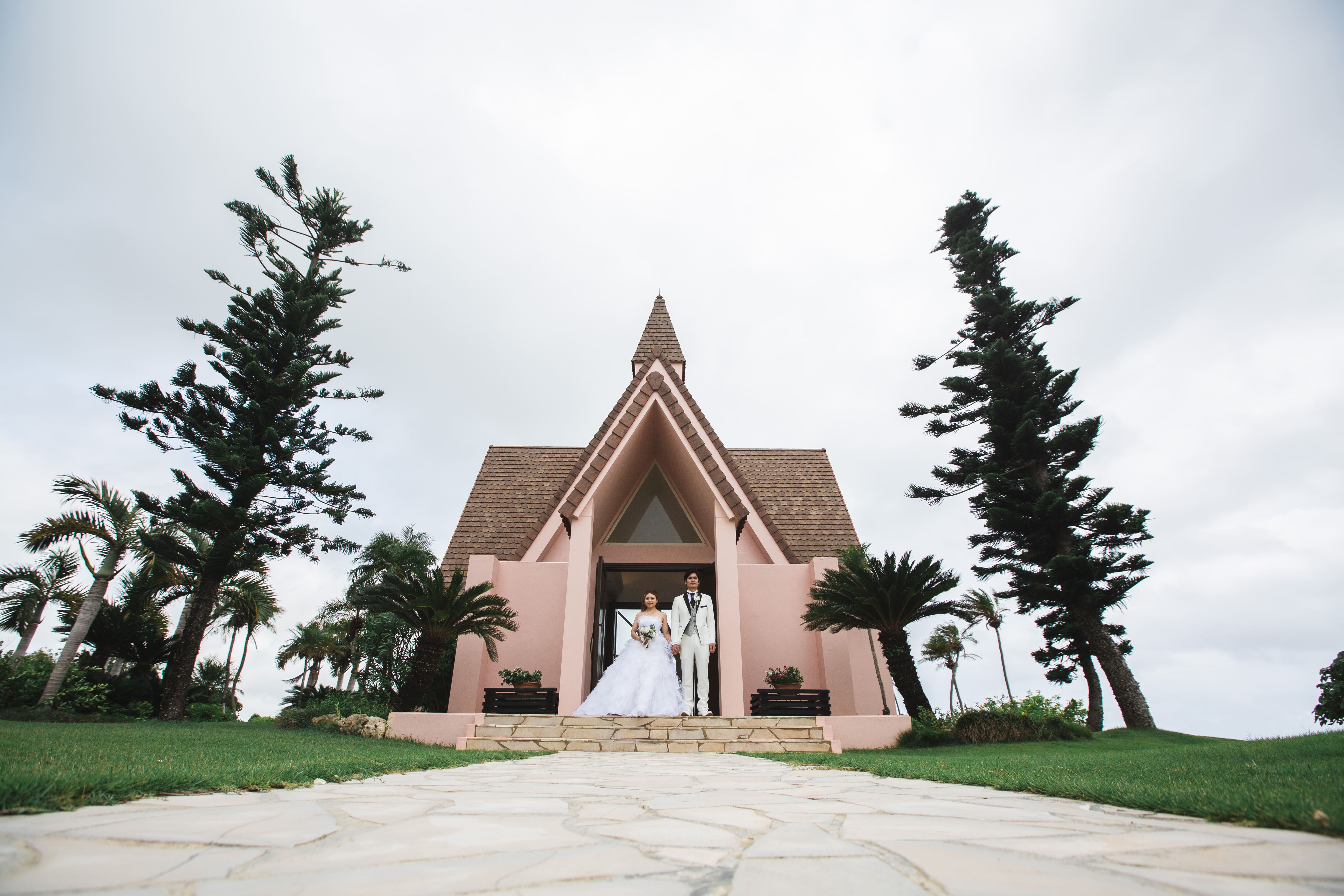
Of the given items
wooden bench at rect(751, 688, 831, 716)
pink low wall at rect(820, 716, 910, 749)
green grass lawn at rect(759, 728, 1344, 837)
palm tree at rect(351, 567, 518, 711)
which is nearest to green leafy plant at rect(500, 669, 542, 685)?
palm tree at rect(351, 567, 518, 711)

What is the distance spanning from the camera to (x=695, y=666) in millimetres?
9859

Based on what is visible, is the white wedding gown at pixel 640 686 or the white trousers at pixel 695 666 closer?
the white wedding gown at pixel 640 686

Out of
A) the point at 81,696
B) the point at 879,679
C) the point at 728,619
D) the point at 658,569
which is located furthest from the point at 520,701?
the point at 81,696

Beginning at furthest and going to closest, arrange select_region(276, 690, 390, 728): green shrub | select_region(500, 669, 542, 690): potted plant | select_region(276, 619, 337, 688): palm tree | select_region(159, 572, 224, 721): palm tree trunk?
select_region(276, 619, 337, 688): palm tree → select_region(159, 572, 224, 721): palm tree trunk → select_region(276, 690, 390, 728): green shrub → select_region(500, 669, 542, 690): potted plant

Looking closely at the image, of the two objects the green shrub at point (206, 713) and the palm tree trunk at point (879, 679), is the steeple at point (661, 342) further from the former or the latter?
the green shrub at point (206, 713)

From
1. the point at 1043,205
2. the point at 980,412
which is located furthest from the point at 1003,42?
the point at 980,412

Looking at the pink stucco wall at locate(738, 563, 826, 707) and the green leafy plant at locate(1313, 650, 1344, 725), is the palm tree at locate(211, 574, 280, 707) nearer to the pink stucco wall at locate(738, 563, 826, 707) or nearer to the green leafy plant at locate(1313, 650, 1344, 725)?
the pink stucco wall at locate(738, 563, 826, 707)

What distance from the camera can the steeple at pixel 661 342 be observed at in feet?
54.7

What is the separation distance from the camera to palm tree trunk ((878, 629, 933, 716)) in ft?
32.5

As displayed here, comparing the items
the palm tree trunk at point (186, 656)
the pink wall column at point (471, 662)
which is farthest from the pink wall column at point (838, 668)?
the palm tree trunk at point (186, 656)

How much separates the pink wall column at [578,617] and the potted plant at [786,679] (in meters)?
3.38

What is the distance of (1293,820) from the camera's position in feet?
5.55

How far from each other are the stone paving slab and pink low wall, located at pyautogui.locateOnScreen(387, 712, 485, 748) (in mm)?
6824

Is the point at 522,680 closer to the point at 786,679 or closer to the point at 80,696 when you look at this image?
the point at 786,679
